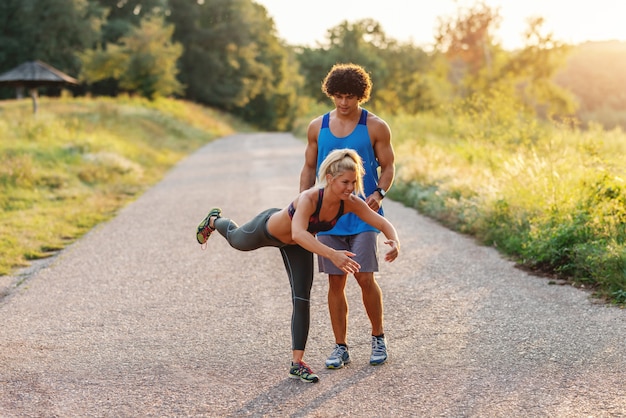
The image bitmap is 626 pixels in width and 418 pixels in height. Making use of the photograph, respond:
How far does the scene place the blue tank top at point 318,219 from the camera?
4.42m

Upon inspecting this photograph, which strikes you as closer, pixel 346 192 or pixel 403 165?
→ pixel 346 192

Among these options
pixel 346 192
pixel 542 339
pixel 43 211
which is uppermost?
pixel 346 192

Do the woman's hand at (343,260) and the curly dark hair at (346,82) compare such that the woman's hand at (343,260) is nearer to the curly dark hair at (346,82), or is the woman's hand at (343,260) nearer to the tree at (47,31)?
the curly dark hair at (346,82)

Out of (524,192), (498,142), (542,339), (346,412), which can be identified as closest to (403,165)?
(498,142)

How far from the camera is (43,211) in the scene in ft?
41.2

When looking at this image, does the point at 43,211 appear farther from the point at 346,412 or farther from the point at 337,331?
the point at 346,412

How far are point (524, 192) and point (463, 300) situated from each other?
11.3 feet

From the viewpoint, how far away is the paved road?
418cm

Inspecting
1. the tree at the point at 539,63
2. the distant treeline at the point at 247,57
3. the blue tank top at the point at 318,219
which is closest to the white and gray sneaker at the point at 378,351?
the blue tank top at the point at 318,219

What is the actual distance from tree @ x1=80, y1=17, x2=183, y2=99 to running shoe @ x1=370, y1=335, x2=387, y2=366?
44.1 metres

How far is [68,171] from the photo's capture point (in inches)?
651

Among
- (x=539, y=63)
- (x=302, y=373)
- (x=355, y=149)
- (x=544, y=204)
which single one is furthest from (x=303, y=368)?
(x=539, y=63)

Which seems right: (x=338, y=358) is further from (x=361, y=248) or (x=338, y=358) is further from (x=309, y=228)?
(x=309, y=228)

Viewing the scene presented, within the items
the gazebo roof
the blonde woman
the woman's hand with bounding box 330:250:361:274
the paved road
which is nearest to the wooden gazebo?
the gazebo roof
